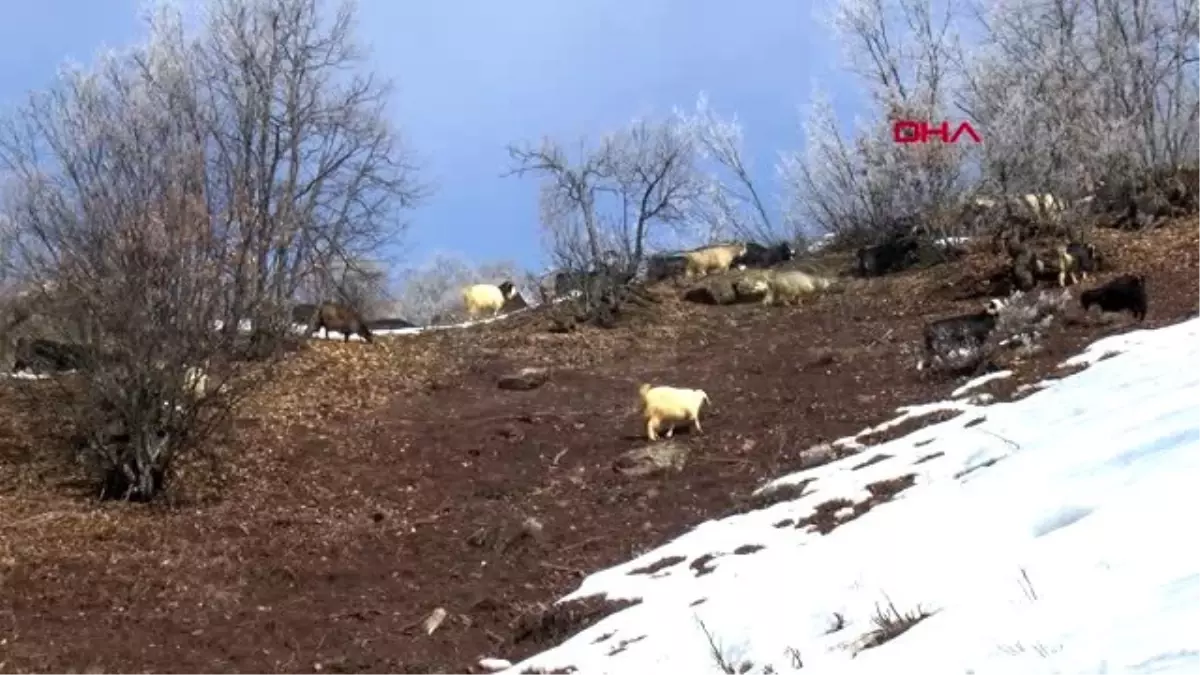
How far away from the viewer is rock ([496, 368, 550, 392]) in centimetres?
1616

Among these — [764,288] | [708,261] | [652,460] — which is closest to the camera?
[652,460]

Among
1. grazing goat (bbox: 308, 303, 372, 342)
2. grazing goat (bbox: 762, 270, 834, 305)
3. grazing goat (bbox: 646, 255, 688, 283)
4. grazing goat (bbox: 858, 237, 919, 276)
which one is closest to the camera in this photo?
grazing goat (bbox: 308, 303, 372, 342)

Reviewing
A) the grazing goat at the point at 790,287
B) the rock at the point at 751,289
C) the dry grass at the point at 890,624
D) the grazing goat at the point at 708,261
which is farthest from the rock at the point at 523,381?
the dry grass at the point at 890,624

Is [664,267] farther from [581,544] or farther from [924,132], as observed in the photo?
[581,544]

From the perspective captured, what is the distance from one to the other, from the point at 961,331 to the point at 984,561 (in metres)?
8.64

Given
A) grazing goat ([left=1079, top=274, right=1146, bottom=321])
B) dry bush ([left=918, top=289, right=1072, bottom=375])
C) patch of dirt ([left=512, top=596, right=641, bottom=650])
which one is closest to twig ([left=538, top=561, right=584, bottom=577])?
patch of dirt ([left=512, top=596, right=641, bottom=650])

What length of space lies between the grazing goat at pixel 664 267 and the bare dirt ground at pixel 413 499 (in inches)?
340

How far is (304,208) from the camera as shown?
63.6 ft

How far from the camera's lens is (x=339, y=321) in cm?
1977

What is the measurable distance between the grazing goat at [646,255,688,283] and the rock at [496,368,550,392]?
10.3 metres

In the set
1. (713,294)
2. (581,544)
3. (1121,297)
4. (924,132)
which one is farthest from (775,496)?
(924,132)

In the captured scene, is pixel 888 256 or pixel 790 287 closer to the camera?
pixel 790 287

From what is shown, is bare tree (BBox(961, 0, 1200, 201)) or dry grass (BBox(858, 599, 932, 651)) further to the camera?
bare tree (BBox(961, 0, 1200, 201))

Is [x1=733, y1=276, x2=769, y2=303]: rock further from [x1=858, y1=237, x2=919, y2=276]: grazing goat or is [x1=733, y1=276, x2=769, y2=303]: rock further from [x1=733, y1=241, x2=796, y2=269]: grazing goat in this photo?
[x1=733, y1=241, x2=796, y2=269]: grazing goat
